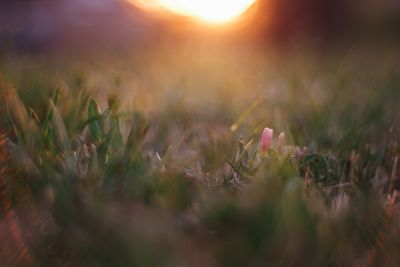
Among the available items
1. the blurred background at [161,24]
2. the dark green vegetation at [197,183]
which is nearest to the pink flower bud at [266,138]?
the dark green vegetation at [197,183]

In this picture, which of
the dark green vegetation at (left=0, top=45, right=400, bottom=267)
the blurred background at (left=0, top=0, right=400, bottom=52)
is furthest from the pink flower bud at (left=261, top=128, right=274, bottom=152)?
the blurred background at (left=0, top=0, right=400, bottom=52)

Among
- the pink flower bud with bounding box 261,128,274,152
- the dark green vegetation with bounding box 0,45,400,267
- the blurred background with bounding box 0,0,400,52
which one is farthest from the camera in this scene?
the blurred background with bounding box 0,0,400,52

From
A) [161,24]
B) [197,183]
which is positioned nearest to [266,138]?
[197,183]

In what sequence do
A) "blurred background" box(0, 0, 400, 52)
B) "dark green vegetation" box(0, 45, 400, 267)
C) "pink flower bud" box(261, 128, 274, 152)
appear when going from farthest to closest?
"blurred background" box(0, 0, 400, 52), "pink flower bud" box(261, 128, 274, 152), "dark green vegetation" box(0, 45, 400, 267)

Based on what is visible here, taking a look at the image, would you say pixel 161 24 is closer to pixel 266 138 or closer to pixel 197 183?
pixel 266 138

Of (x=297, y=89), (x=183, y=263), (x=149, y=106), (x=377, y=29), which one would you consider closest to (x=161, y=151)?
(x=149, y=106)

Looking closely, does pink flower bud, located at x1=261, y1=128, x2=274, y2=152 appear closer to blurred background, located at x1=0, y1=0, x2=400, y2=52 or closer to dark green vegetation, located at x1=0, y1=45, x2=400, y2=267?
dark green vegetation, located at x1=0, y1=45, x2=400, y2=267

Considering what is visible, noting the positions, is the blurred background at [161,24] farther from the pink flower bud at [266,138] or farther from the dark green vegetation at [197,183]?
the pink flower bud at [266,138]

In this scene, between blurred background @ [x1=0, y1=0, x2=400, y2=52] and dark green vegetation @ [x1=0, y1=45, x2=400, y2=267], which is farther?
blurred background @ [x1=0, y1=0, x2=400, y2=52]

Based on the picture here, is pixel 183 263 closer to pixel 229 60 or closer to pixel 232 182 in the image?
pixel 232 182

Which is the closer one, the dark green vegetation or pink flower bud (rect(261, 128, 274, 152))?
the dark green vegetation
